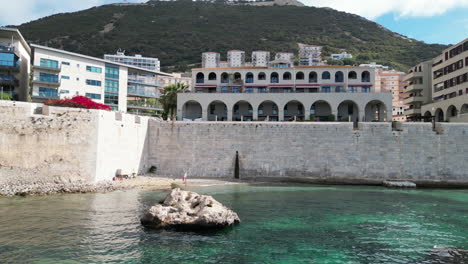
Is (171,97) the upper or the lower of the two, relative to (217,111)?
upper

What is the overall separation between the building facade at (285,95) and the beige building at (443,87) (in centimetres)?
838

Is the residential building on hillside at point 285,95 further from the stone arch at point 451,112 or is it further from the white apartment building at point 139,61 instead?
the white apartment building at point 139,61

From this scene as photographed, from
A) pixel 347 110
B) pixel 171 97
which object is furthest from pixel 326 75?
pixel 171 97

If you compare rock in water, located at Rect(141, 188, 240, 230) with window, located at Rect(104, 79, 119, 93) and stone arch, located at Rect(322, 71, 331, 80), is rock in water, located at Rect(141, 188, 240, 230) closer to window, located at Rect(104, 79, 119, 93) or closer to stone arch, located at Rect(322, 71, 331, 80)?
stone arch, located at Rect(322, 71, 331, 80)

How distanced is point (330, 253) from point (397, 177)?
21.6 m

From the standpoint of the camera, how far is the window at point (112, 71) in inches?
1961

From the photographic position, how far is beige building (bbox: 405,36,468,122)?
138 ft

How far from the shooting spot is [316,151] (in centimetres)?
3016

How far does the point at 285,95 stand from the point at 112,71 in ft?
88.3

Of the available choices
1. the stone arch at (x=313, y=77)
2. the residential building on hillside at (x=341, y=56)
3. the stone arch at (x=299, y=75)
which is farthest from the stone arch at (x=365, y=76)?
the residential building on hillside at (x=341, y=56)

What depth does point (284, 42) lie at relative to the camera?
125125 millimetres

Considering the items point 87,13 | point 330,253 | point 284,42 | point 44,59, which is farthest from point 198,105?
point 87,13

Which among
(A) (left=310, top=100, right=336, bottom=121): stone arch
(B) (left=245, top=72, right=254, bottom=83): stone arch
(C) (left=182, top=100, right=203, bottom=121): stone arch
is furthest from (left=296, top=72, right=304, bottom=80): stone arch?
(C) (left=182, top=100, right=203, bottom=121): stone arch

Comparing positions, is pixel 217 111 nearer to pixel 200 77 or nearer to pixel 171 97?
pixel 200 77
